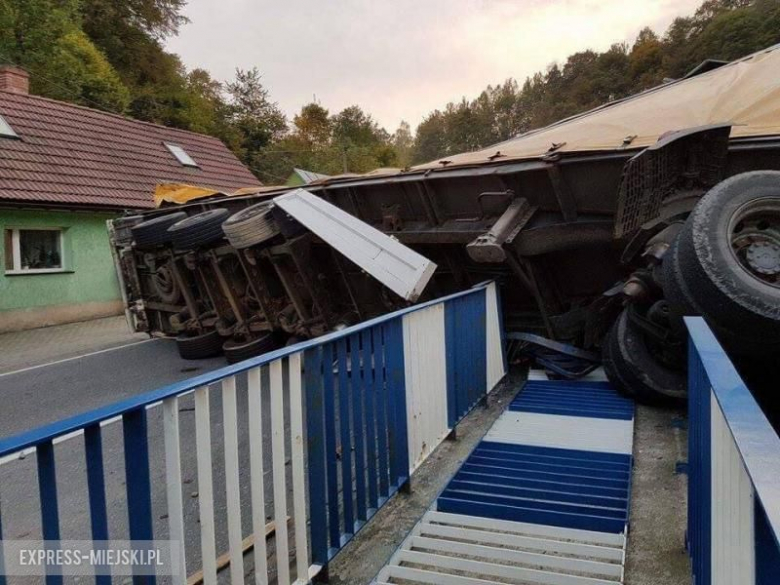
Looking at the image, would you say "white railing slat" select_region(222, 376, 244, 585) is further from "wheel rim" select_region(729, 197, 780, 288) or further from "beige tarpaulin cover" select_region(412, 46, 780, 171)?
"beige tarpaulin cover" select_region(412, 46, 780, 171)

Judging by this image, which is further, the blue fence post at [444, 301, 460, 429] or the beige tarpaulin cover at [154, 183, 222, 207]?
the beige tarpaulin cover at [154, 183, 222, 207]

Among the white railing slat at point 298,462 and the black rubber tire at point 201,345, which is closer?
the white railing slat at point 298,462

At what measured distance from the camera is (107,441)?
4.27 m

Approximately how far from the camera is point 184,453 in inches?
156

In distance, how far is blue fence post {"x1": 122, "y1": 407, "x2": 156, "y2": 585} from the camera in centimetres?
147

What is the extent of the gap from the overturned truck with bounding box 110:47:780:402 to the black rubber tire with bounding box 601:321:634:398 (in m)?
0.02

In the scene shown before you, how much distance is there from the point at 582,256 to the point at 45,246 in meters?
12.4

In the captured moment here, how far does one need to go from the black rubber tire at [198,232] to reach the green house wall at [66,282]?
731 centimetres

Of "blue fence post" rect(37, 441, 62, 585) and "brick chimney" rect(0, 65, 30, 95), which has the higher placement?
"brick chimney" rect(0, 65, 30, 95)

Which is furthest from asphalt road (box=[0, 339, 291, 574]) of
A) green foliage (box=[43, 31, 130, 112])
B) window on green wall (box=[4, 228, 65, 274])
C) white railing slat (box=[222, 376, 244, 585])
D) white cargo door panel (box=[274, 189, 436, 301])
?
green foliage (box=[43, 31, 130, 112])

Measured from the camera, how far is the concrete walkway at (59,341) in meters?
8.66

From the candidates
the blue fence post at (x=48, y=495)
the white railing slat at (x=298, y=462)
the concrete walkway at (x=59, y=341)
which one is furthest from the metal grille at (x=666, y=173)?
the concrete walkway at (x=59, y=341)

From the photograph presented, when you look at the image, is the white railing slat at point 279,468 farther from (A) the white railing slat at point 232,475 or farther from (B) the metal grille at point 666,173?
(B) the metal grille at point 666,173

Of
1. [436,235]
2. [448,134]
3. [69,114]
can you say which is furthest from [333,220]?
[448,134]
